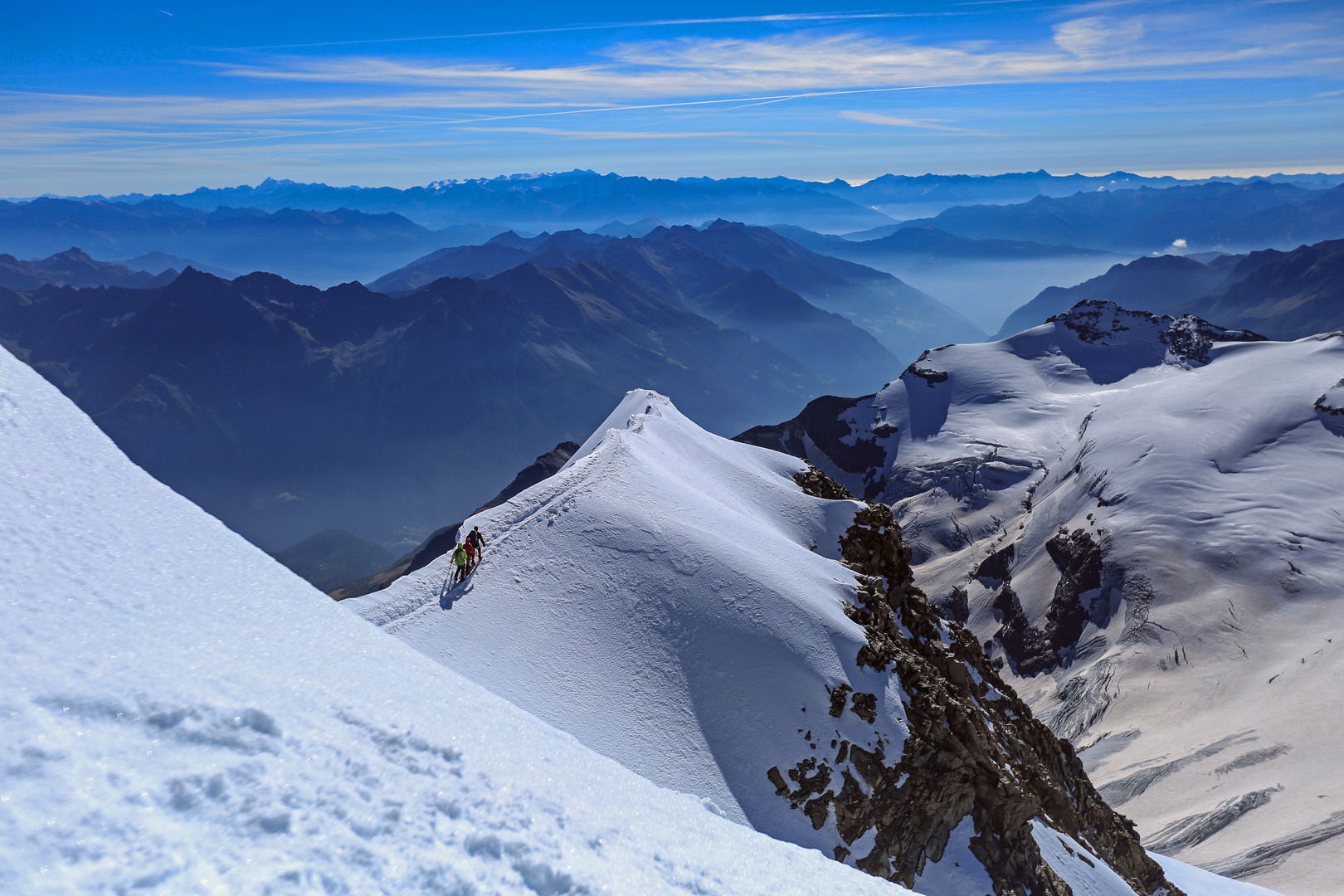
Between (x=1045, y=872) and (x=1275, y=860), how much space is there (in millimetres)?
37898

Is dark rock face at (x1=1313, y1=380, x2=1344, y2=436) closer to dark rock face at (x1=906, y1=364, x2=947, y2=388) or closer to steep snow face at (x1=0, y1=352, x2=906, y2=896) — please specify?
dark rock face at (x1=906, y1=364, x2=947, y2=388)

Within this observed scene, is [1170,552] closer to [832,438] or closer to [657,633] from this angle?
[832,438]

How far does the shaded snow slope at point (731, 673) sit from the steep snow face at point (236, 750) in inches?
464

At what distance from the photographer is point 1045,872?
29688mm

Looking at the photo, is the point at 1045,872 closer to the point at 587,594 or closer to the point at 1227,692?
the point at 587,594

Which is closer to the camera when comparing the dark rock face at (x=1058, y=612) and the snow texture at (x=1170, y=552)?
the snow texture at (x=1170, y=552)

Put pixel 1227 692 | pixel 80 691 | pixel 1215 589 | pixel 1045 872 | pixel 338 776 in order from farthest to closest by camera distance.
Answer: pixel 1215 589 → pixel 1227 692 → pixel 1045 872 → pixel 338 776 → pixel 80 691

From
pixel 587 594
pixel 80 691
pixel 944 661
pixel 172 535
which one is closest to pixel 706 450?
pixel 944 661

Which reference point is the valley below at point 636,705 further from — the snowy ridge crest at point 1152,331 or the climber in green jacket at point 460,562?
the snowy ridge crest at point 1152,331

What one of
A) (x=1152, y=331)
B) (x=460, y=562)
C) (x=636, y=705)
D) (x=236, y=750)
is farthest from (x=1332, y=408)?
(x=236, y=750)

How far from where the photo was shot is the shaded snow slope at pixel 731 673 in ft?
87.6

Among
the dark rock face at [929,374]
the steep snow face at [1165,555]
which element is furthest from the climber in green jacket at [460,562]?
the dark rock face at [929,374]

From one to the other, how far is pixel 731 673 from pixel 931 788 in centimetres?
907

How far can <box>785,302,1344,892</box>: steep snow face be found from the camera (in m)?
63.0
